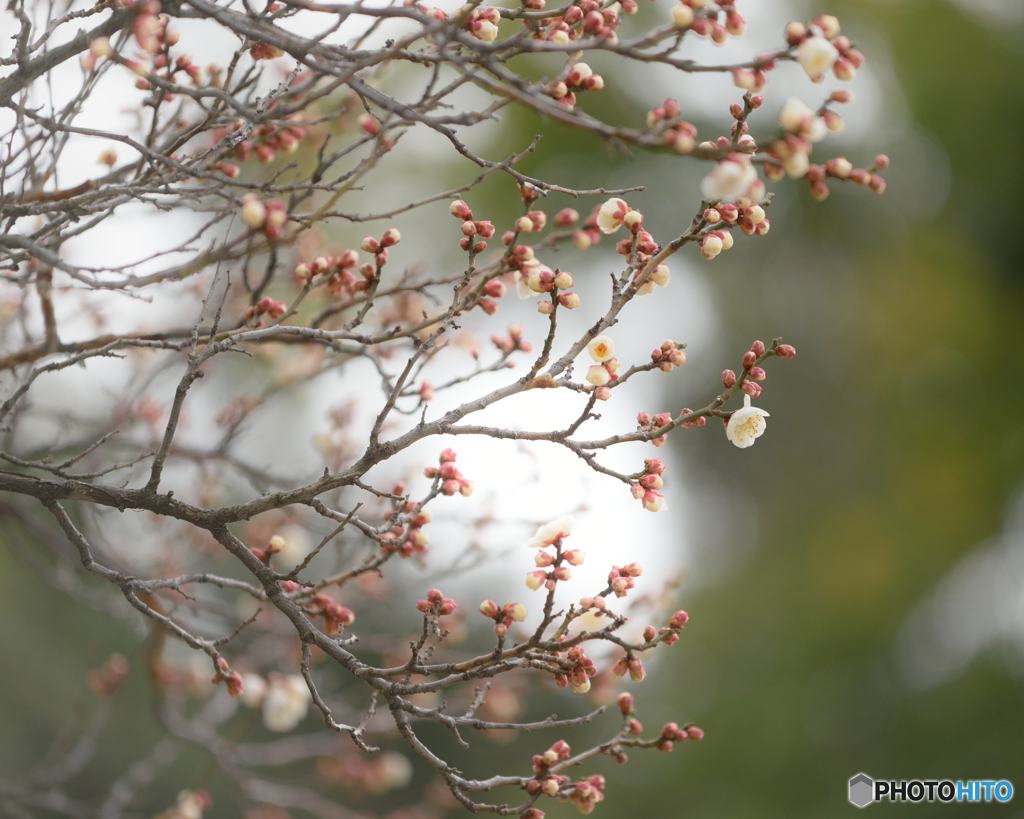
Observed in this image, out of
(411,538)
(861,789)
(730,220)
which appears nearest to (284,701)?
(411,538)

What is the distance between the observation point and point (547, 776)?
1.32 metres

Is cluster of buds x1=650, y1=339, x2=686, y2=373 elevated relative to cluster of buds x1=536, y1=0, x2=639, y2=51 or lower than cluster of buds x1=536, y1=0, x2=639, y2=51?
lower

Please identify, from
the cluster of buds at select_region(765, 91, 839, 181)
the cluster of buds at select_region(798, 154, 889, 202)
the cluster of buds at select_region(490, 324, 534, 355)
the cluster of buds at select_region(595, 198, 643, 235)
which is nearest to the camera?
the cluster of buds at select_region(765, 91, 839, 181)

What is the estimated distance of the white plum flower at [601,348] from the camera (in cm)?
129

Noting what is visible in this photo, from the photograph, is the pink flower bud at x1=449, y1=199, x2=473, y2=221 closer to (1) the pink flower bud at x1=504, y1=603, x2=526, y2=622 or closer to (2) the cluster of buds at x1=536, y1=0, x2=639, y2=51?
(2) the cluster of buds at x1=536, y1=0, x2=639, y2=51

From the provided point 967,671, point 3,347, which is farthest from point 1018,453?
point 3,347

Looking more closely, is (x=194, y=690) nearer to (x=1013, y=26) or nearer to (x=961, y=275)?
(x=961, y=275)

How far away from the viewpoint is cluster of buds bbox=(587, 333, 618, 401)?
1222mm

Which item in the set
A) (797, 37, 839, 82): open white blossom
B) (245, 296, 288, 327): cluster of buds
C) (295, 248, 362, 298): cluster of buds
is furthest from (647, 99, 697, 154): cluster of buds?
(245, 296, 288, 327): cluster of buds

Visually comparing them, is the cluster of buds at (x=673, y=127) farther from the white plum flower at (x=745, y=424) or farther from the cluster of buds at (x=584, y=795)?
the cluster of buds at (x=584, y=795)

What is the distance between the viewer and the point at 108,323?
2.58 metres

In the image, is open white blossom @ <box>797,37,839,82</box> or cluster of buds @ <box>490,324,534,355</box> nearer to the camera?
open white blossom @ <box>797,37,839,82</box>

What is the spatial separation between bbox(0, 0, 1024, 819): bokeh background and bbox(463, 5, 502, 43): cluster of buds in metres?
4.24

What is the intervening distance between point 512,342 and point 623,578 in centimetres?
53
